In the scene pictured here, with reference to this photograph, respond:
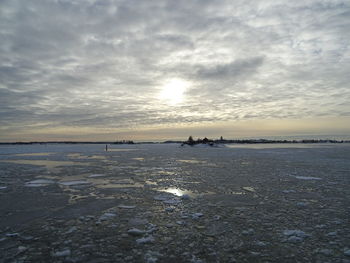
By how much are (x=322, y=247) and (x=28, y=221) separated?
609 cm

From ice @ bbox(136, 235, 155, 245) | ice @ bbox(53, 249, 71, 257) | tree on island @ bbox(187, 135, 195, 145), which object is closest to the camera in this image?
ice @ bbox(53, 249, 71, 257)

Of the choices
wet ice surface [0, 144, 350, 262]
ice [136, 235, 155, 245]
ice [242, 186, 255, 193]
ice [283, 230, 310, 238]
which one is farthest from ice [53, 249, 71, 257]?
ice [242, 186, 255, 193]

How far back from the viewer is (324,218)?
528 centimetres

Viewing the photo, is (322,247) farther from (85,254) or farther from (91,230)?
(91,230)

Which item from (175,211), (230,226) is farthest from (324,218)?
(175,211)

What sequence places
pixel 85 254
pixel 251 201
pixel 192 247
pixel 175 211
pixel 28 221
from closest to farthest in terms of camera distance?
pixel 85 254
pixel 192 247
pixel 28 221
pixel 175 211
pixel 251 201

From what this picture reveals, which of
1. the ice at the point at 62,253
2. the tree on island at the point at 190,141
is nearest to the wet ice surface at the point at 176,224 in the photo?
the ice at the point at 62,253

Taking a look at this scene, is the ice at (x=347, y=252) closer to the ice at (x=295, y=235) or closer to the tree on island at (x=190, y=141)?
the ice at (x=295, y=235)

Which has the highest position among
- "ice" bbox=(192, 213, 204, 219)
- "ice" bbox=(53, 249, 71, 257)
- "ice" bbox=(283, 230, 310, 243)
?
"ice" bbox=(53, 249, 71, 257)

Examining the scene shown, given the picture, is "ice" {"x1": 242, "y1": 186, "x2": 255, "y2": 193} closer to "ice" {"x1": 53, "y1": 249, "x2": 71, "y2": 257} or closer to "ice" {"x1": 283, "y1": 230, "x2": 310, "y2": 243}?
"ice" {"x1": 283, "y1": 230, "x2": 310, "y2": 243}

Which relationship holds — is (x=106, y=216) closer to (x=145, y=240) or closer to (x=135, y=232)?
(x=135, y=232)

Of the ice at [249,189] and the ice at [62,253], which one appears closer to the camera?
the ice at [62,253]

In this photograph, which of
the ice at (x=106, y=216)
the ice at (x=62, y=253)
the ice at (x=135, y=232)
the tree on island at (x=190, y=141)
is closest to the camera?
the ice at (x=62, y=253)

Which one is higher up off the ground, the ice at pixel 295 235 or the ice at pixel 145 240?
the ice at pixel 295 235
